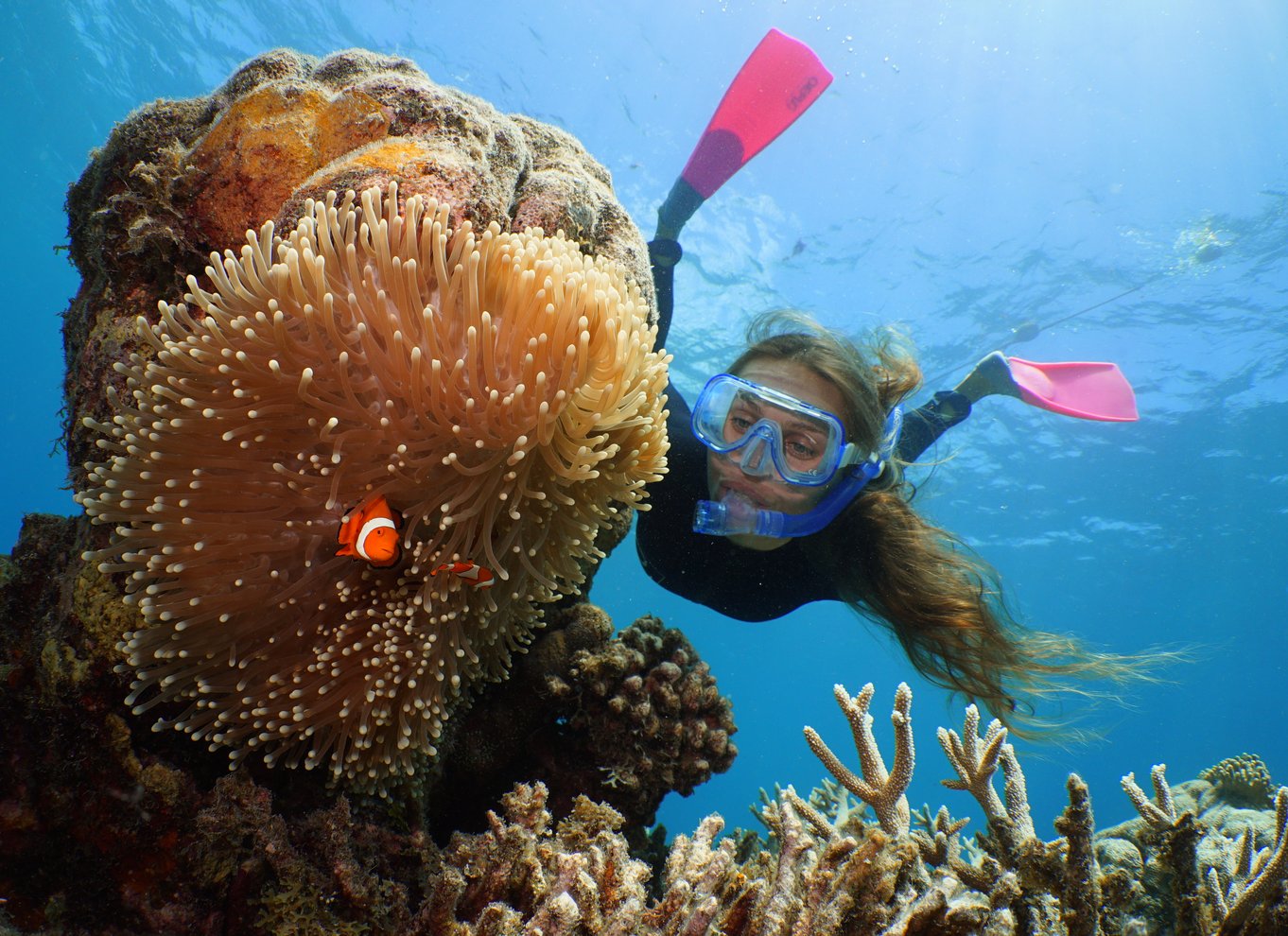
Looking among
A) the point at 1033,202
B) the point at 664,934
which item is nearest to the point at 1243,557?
the point at 1033,202

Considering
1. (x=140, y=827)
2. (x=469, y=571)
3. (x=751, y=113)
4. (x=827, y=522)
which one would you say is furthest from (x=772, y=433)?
(x=751, y=113)

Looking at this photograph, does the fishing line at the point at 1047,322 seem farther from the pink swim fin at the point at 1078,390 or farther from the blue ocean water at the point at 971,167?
the pink swim fin at the point at 1078,390

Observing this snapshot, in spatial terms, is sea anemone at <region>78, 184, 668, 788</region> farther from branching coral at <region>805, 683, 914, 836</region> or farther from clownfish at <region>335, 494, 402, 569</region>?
branching coral at <region>805, 683, 914, 836</region>

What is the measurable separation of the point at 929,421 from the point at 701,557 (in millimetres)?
3563

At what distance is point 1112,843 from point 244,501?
5553 millimetres

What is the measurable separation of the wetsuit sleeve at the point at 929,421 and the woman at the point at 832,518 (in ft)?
5.75

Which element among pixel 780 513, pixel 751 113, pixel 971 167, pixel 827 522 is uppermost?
pixel 971 167

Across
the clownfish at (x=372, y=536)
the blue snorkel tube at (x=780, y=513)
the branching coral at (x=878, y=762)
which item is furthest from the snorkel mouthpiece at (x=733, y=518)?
the clownfish at (x=372, y=536)

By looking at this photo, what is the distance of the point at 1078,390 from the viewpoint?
25.8 ft

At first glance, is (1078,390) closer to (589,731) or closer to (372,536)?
(589,731)

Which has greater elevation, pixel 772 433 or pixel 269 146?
pixel 772 433

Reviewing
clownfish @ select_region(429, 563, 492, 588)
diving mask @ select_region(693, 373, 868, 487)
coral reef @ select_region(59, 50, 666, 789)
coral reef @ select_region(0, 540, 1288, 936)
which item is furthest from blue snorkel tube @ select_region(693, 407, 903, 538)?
clownfish @ select_region(429, 563, 492, 588)

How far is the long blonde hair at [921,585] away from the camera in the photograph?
437 cm

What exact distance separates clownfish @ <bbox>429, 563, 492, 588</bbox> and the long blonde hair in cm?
307
